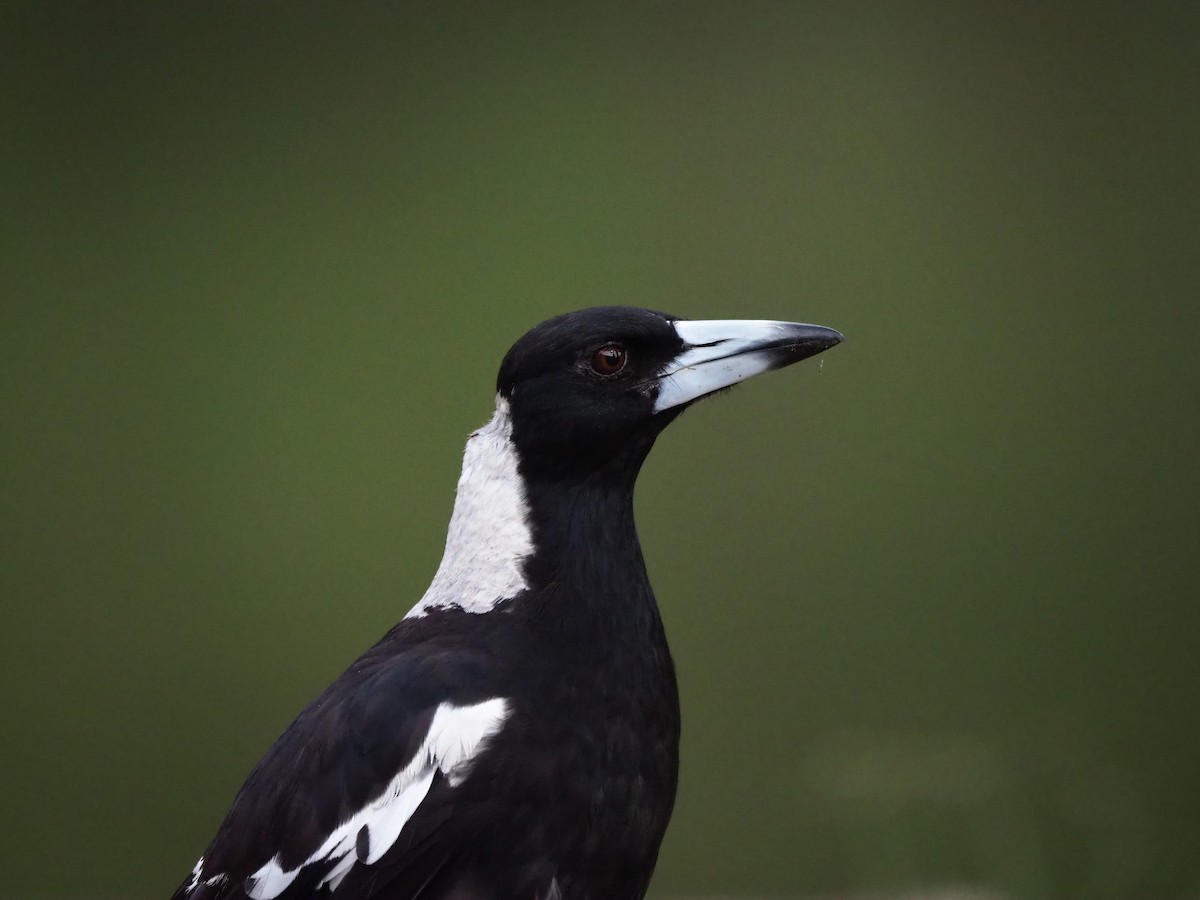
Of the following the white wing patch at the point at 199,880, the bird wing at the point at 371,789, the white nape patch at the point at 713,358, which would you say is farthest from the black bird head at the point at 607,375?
the white wing patch at the point at 199,880

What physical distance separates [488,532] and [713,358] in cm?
29

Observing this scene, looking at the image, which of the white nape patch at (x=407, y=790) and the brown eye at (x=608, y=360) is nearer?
the white nape patch at (x=407, y=790)

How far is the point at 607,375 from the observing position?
1272mm

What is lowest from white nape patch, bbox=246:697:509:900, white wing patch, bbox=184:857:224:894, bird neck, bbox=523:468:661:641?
white wing patch, bbox=184:857:224:894

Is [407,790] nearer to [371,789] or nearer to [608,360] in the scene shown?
[371,789]

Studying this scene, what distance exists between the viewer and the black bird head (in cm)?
126

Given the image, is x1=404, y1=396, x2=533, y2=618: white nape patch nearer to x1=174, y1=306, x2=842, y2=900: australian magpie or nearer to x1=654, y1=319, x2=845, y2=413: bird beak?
x1=174, y1=306, x2=842, y2=900: australian magpie

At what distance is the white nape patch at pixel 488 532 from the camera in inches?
49.7

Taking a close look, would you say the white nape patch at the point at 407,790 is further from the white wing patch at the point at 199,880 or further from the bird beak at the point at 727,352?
the bird beak at the point at 727,352

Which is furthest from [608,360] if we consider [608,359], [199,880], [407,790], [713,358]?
[199,880]

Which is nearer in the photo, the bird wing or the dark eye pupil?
the bird wing

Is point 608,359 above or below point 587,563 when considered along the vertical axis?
above

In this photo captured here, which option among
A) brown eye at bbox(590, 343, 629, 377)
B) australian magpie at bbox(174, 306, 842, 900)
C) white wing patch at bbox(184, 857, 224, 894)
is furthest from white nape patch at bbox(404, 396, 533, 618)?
white wing patch at bbox(184, 857, 224, 894)

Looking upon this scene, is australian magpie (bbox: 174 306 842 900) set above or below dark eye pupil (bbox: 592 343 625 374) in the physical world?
below
